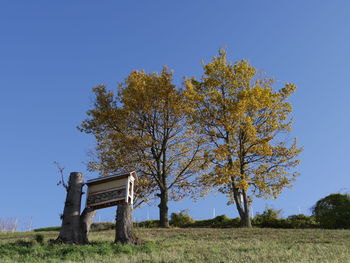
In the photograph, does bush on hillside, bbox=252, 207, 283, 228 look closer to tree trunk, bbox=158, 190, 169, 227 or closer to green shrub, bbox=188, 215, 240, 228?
green shrub, bbox=188, 215, 240, 228

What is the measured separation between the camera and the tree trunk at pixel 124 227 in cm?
1208

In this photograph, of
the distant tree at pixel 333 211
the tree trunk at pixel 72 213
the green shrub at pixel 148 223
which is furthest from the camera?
the green shrub at pixel 148 223

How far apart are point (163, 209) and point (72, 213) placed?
32.0ft

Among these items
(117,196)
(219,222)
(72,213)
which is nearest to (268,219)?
(219,222)

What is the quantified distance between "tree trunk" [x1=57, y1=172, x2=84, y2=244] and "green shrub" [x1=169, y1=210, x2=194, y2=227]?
12.0 metres

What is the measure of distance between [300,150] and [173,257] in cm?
1358

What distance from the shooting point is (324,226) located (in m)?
19.5

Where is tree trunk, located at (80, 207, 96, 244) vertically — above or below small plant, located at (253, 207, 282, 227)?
below

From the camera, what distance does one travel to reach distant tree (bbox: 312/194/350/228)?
1914cm

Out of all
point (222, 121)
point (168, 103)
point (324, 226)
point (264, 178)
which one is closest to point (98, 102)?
point (168, 103)

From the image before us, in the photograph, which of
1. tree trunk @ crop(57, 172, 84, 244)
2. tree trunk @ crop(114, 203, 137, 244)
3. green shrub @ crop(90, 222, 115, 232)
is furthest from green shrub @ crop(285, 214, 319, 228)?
tree trunk @ crop(57, 172, 84, 244)

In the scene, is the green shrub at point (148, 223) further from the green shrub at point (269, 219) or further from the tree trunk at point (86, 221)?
the tree trunk at point (86, 221)

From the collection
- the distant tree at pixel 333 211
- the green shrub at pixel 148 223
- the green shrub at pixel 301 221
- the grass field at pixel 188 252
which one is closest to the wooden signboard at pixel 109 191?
the grass field at pixel 188 252

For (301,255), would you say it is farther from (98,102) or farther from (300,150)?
(98,102)
